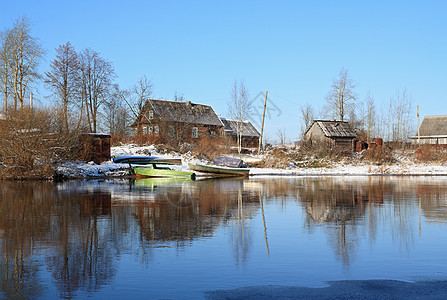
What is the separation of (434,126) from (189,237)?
87.4 metres

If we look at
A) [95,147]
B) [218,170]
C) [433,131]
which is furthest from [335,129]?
[95,147]

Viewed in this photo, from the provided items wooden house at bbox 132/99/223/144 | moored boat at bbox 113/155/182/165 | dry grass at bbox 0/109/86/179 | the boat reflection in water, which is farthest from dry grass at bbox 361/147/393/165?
dry grass at bbox 0/109/86/179

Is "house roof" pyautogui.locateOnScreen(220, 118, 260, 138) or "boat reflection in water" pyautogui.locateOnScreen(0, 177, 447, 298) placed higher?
"house roof" pyautogui.locateOnScreen(220, 118, 260, 138)

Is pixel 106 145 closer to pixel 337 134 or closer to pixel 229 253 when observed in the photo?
pixel 229 253

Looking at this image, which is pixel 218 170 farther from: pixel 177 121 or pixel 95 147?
pixel 177 121

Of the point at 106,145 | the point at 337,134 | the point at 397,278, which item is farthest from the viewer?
the point at 337,134

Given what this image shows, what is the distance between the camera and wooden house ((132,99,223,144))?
6278 cm

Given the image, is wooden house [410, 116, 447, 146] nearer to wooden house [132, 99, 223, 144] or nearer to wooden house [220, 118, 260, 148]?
wooden house [220, 118, 260, 148]

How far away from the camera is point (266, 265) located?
7758 mm

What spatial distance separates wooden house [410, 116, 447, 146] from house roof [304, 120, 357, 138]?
2493 centimetres

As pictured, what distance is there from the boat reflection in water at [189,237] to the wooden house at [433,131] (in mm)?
73340

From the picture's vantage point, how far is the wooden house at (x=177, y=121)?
6278 centimetres

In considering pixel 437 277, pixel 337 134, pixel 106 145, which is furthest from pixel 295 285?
pixel 337 134

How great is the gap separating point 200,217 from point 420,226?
6189 mm
